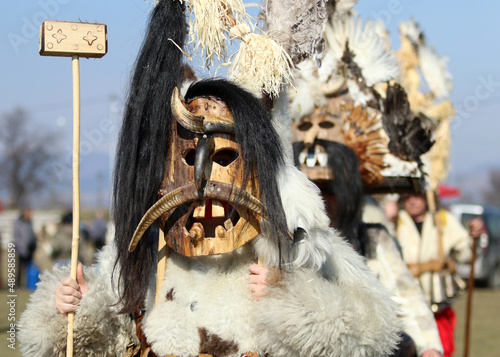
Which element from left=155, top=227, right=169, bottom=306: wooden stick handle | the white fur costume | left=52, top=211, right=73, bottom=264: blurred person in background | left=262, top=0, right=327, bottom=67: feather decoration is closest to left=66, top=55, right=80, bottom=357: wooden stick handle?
the white fur costume

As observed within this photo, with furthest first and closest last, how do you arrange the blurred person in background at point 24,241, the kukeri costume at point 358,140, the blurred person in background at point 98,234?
the blurred person in background at point 98,234
the blurred person in background at point 24,241
the kukeri costume at point 358,140

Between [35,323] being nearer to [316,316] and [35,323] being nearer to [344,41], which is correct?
[316,316]

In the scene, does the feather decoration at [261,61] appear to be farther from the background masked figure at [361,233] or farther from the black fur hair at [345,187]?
the background masked figure at [361,233]

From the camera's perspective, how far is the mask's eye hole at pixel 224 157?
2404 mm

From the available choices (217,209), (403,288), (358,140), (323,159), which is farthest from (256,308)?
(358,140)

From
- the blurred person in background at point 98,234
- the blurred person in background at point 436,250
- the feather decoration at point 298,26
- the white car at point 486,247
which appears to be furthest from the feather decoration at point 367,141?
the blurred person in background at point 98,234

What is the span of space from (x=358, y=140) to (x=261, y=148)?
160 cm

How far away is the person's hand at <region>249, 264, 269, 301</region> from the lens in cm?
229

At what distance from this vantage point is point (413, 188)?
4039 mm

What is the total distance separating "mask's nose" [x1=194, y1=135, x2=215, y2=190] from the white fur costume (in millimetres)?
289

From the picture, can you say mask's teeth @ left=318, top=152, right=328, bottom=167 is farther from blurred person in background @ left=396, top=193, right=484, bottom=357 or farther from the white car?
the white car

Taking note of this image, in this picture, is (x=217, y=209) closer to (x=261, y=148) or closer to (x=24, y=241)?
(x=261, y=148)

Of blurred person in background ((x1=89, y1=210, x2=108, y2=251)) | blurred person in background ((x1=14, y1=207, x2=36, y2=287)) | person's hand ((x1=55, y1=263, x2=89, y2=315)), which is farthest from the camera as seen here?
blurred person in background ((x1=89, y1=210, x2=108, y2=251))

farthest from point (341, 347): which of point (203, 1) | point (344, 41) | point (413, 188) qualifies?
point (344, 41)
